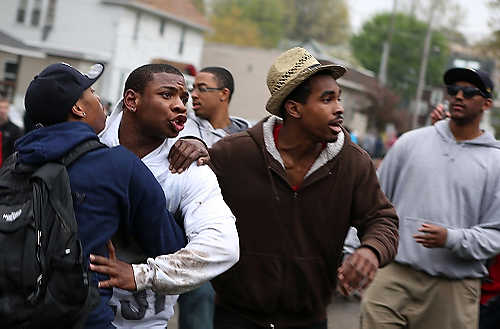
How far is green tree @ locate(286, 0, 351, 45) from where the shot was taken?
9456 centimetres

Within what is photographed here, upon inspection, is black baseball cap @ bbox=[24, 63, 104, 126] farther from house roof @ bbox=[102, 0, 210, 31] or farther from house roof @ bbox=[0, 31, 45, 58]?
house roof @ bbox=[102, 0, 210, 31]

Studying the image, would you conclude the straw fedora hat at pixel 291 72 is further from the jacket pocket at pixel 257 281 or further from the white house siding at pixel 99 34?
the white house siding at pixel 99 34

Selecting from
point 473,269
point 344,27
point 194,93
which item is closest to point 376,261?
point 473,269

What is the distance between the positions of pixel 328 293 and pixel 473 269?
1.64 m

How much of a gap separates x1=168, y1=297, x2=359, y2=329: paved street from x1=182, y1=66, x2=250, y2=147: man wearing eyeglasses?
246 centimetres

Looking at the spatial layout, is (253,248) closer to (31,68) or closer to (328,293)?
(328,293)

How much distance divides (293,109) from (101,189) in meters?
1.54

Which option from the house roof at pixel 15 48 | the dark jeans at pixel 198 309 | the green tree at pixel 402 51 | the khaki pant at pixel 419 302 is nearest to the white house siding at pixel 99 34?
the house roof at pixel 15 48

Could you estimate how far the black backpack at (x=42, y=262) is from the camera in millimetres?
2951

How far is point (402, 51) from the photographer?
7925 cm

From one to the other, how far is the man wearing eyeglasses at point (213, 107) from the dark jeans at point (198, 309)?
53.7 inches

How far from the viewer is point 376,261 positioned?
3.91 metres

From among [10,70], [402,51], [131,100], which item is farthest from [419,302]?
[402,51]

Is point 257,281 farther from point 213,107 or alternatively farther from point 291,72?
point 213,107
